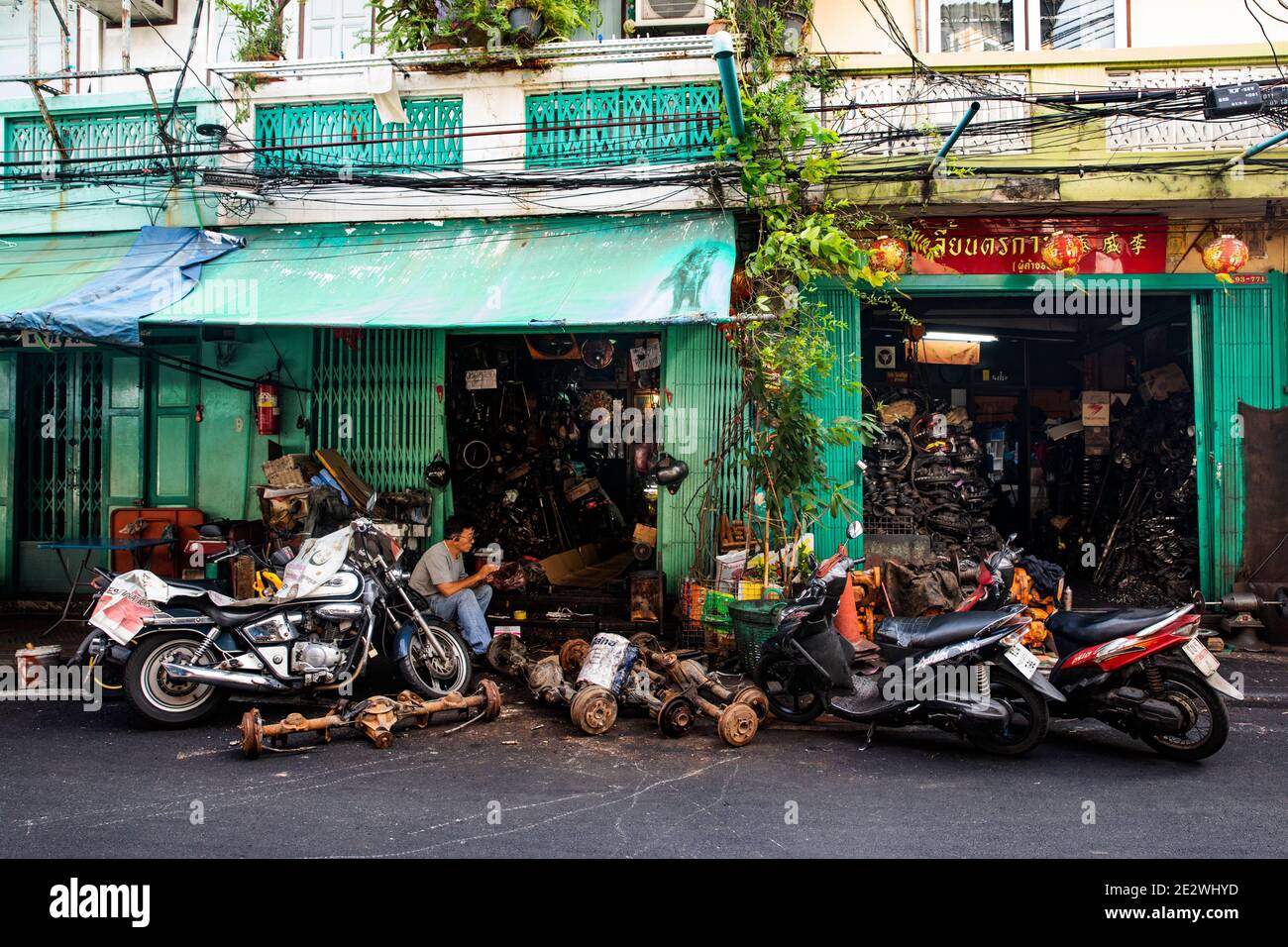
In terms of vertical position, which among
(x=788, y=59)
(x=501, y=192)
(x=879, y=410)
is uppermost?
(x=788, y=59)

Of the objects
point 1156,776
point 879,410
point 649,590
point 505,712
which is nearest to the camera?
point 1156,776

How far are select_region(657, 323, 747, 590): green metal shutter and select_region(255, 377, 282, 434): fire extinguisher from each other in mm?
4359

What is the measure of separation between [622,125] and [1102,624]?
6.51 metres

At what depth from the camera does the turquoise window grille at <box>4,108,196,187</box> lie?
31.8ft

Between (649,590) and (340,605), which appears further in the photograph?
(649,590)

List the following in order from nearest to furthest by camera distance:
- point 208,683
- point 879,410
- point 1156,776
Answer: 1. point 1156,776
2. point 208,683
3. point 879,410

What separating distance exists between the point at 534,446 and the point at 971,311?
610 cm

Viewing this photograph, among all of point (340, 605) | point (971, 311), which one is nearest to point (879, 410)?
point (971, 311)

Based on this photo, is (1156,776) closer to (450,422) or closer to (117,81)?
(450,422)

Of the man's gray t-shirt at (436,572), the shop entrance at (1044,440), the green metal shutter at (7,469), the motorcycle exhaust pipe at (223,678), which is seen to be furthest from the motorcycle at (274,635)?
the green metal shutter at (7,469)

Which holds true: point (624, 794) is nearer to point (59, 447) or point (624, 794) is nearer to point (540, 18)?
point (540, 18)

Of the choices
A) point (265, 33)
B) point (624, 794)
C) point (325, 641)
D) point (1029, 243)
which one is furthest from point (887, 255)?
point (265, 33)

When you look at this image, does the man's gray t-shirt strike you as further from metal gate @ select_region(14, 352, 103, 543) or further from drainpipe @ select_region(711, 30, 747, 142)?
metal gate @ select_region(14, 352, 103, 543)

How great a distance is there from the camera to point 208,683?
6.20 meters
